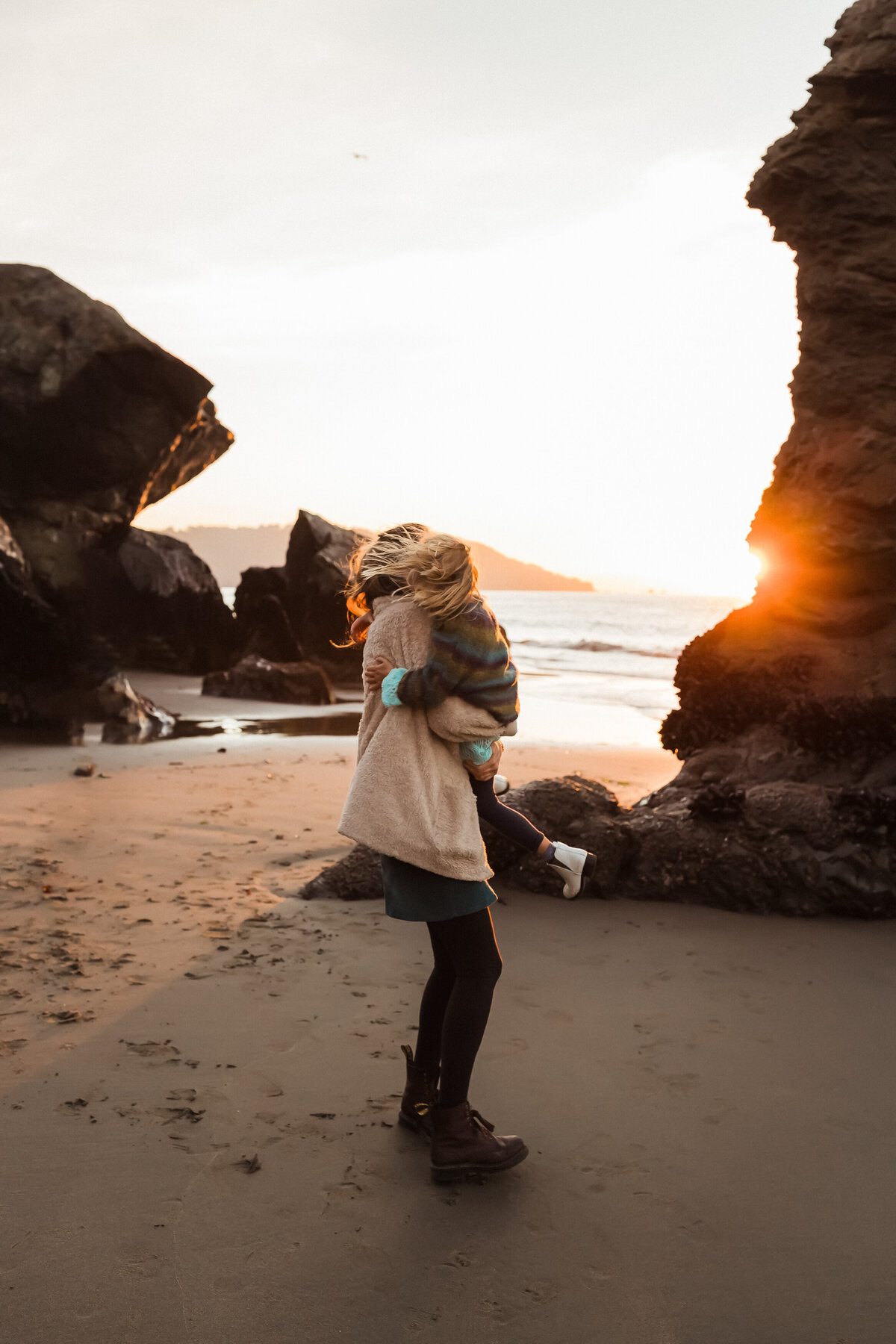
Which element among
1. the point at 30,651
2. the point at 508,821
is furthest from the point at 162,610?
the point at 508,821

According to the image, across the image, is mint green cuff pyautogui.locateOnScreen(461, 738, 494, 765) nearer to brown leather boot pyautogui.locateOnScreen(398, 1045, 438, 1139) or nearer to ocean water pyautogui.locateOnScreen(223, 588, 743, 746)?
brown leather boot pyautogui.locateOnScreen(398, 1045, 438, 1139)

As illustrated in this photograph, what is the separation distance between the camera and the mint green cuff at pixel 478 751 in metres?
3.01

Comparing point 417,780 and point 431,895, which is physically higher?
point 417,780

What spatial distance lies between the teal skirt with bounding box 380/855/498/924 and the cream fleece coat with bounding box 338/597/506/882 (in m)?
0.05

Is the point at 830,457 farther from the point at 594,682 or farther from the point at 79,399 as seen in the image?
the point at 594,682

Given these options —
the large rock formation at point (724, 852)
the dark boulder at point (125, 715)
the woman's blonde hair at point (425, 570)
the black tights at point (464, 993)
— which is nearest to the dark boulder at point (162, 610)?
the dark boulder at point (125, 715)

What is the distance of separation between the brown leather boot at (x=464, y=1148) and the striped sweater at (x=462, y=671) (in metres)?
1.27

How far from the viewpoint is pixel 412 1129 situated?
3.21 m

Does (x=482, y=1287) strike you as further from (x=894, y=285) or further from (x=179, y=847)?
(x=894, y=285)

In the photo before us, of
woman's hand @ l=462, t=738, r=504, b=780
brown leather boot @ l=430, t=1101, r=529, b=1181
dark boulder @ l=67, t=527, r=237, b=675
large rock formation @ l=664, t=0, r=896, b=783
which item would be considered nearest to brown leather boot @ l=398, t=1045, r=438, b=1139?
brown leather boot @ l=430, t=1101, r=529, b=1181

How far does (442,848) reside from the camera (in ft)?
9.38

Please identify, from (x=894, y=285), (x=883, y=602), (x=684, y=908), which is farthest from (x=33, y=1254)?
(x=894, y=285)

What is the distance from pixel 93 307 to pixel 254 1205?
15.8 meters

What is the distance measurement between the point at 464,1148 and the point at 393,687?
144cm
